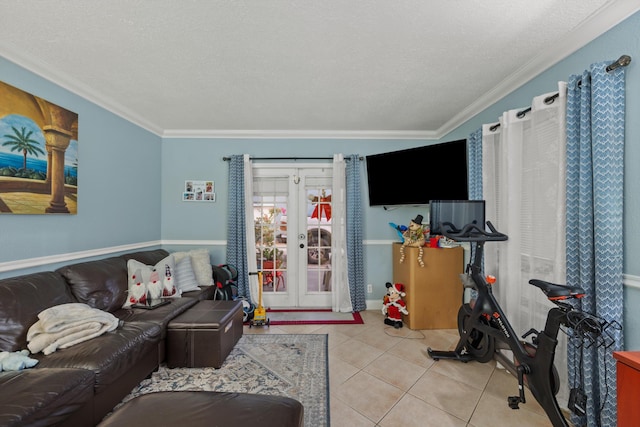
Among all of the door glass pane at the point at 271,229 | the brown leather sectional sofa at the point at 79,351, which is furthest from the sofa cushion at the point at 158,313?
the door glass pane at the point at 271,229

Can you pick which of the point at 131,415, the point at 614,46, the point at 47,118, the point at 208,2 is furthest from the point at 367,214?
the point at 47,118

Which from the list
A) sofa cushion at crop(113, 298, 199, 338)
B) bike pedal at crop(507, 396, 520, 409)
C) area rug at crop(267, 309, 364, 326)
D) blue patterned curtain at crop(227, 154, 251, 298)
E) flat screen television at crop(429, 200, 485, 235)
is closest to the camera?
bike pedal at crop(507, 396, 520, 409)

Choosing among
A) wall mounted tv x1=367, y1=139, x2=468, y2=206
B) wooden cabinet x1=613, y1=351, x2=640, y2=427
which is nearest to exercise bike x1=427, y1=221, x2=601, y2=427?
wooden cabinet x1=613, y1=351, x2=640, y2=427

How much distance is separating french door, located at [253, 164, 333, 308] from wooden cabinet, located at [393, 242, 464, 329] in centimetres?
124

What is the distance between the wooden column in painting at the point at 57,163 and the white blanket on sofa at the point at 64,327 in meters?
0.93

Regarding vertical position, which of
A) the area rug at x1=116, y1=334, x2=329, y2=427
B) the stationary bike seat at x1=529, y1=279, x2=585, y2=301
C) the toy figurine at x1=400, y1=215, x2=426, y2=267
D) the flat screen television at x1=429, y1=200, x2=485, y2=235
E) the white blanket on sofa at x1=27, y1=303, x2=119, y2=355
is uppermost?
the flat screen television at x1=429, y1=200, x2=485, y2=235

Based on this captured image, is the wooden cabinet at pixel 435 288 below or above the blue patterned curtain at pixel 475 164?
below

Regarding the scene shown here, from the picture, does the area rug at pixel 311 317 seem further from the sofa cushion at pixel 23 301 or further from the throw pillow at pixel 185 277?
the sofa cushion at pixel 23 301

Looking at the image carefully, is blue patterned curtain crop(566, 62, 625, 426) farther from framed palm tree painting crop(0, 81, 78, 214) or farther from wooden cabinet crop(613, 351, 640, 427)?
framed palm tree painting crop(0, 81, 78, 214)

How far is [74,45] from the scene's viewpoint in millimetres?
1827

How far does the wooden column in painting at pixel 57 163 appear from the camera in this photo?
7.00 ft

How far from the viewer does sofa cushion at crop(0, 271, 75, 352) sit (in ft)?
5.26

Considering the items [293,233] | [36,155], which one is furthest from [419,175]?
[36,155]

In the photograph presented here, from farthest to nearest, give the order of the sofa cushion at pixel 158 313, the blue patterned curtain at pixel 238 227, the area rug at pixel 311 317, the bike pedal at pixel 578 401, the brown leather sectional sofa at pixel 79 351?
the blue patterned curtain at pixel 238 227 < the area rug at pixel 311 317 < the sofa cushion at pixel 158 313 < the bike pedal at pixel 578 401 < the brown leather sectional sofa at pixel 79 351
